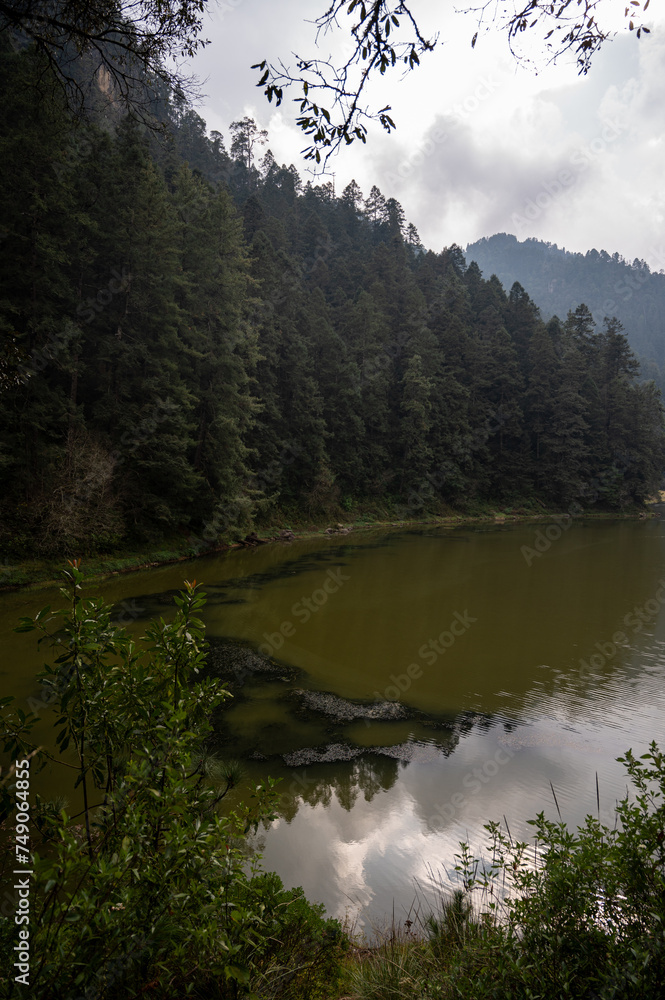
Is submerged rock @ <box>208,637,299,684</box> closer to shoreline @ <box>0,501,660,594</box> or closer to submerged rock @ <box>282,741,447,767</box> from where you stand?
submerged rock @ <box>282,741,447,767</box>

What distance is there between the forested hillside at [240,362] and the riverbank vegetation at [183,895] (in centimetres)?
433

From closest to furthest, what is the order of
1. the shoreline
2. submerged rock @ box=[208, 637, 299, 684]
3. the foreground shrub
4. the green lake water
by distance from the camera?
the foreground shrub < the green lake water < submerged rock @ box=[208, 637, 299, 684] < the shoreline

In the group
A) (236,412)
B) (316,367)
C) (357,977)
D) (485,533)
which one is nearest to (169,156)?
(316,367)

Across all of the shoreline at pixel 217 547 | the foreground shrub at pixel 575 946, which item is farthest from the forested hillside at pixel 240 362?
the foreground shrub at pixel 575 946

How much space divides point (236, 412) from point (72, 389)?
7730mm

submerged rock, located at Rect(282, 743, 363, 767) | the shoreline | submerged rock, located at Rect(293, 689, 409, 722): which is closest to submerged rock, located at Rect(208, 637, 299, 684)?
submerged rock, located at Rect(293, 689, 409, 722)

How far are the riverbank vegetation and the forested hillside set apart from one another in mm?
4327

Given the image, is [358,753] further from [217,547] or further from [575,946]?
[217,547]

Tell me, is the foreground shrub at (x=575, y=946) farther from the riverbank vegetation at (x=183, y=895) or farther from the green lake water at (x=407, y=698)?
the green lake water at (x=407, y=698)

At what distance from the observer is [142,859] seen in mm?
2057

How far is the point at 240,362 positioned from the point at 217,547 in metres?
8.57

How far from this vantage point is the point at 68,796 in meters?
5.32

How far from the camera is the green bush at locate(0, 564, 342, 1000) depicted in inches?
72.9

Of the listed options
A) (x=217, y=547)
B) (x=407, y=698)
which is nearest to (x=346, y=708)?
(x=407, y=698)
